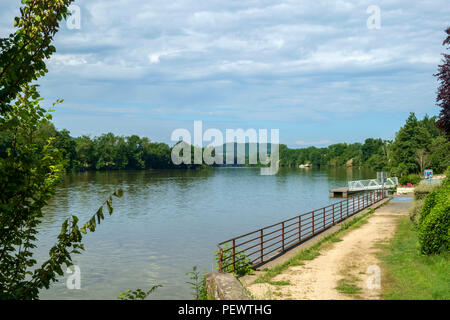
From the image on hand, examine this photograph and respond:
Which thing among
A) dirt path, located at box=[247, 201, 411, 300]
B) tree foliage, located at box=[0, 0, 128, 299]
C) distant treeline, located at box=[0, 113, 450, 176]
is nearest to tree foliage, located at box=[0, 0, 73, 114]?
tree foliage, located at box=[0, 0, 128, 299]

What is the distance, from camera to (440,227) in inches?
492

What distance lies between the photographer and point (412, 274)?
11.1m

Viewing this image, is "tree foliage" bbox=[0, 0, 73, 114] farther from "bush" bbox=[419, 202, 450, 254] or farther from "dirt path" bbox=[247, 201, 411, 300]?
"bush" bbox=[419, 202, 450, 254]

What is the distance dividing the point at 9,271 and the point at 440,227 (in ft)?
40.9

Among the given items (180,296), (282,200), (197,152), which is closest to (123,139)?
(197,152)

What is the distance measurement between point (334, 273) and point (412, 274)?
2164 millimetres

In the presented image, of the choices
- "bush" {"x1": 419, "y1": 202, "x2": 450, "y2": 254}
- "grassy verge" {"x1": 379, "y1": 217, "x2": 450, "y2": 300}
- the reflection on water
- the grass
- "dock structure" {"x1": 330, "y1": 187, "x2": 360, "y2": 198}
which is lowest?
the reflection on water

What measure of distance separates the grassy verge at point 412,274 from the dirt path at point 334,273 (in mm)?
466

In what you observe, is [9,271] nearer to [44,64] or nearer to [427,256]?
→ [44,64]

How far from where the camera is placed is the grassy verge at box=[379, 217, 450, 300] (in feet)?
30.5

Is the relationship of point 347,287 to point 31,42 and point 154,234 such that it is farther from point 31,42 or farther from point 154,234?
point 154,234

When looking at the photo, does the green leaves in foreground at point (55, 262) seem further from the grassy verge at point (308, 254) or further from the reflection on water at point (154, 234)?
the reflection on water at point (154, 234)

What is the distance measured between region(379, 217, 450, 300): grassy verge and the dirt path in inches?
18.3

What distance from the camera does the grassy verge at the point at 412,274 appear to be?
9297 millimetres
